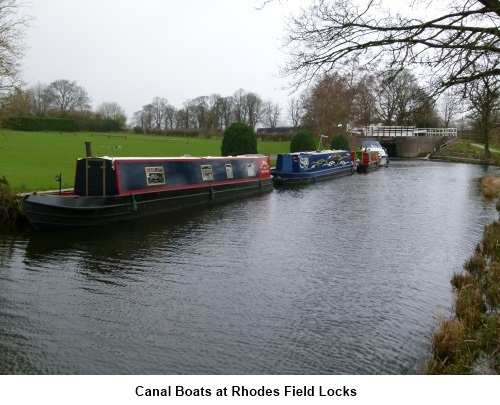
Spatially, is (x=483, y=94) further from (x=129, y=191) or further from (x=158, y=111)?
(x=158, y=111)

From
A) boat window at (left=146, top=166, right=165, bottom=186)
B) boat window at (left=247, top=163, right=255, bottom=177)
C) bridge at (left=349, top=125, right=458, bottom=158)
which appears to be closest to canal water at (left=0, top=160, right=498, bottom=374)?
boat window at (left=146, top=166, right=165, bottom=186)

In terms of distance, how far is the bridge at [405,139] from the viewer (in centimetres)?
4922

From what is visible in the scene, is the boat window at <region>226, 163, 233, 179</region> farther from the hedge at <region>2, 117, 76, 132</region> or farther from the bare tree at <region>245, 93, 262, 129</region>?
the bare tree at <region>245, 93, 262, 129</region>

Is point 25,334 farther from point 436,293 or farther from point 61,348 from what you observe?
point 436,293

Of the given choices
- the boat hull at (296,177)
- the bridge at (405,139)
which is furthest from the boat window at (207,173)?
the bridge at (405,139)

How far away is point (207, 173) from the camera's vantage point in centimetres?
1761

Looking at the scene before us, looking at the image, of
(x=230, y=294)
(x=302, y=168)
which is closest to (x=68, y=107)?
(x=302, y=168)

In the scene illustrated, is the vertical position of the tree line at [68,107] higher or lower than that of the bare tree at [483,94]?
higher

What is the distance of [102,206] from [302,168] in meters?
14.2

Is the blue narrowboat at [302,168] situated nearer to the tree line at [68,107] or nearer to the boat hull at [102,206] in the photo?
the boat hull at [102,206]

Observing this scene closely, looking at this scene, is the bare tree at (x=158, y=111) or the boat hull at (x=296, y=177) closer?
the boat hull at (x=296, y=177)

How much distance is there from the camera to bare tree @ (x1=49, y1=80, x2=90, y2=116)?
222 feet

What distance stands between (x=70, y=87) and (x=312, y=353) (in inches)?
2816

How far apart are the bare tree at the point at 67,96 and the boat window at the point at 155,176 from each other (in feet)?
189
